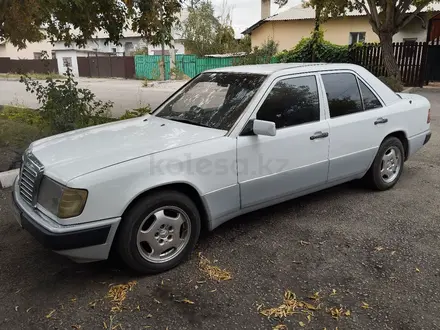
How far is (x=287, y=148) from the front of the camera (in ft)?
12.4

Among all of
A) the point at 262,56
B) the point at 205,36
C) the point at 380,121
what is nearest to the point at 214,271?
the point at 380,121

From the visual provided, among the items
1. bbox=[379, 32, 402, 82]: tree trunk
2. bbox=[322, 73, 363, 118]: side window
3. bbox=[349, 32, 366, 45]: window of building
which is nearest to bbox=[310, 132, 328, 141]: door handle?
bbox=[322, 73, 363, 118]: side window

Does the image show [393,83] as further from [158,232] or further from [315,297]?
[158,232]

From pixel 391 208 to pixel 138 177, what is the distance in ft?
9.60

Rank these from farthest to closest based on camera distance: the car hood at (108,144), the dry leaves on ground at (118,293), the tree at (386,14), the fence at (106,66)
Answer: the fence at (106,66), the tree at (386,14), the car hood at (108,144), the dry leaves on ground at (118,293)

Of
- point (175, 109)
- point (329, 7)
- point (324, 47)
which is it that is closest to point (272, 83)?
point (175, 109)

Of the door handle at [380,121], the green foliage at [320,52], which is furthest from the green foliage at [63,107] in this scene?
the green foliage at [320,52]

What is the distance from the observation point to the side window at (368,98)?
455cm

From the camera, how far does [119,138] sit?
140 inches

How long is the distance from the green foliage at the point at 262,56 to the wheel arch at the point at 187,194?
17.9 meters

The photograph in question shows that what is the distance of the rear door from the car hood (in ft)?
4.58

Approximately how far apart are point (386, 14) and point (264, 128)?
1406 centimetres

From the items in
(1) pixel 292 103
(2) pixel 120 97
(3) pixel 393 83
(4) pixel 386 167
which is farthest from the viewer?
(2) pixel 120 97

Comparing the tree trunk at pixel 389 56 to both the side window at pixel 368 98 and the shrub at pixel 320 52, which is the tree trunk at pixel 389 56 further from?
the side window at pixel 368 98
